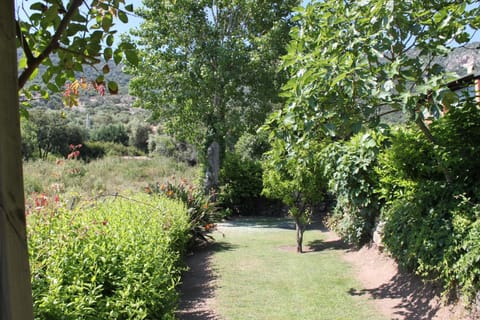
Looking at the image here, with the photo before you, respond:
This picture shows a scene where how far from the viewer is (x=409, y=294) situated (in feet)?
19.7

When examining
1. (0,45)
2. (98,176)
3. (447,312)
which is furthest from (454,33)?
(98,176)

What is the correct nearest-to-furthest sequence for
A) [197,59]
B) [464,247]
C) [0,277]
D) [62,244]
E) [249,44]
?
[0,277]
[62,244]
[464,247]
[197,59]
[249,44]

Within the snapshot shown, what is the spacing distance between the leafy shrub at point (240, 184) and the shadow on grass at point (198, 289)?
301 inches

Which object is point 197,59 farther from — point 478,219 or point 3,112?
point 3,112

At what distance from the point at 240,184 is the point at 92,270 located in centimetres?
1419

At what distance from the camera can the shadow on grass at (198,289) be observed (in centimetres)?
565

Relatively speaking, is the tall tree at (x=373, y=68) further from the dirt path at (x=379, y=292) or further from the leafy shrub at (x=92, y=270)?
the dirt path at (x=379, y=292)

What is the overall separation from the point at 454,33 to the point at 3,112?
4.97 m

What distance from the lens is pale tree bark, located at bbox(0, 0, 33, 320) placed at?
89 cm

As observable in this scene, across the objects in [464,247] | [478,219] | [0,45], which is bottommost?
[464,247]

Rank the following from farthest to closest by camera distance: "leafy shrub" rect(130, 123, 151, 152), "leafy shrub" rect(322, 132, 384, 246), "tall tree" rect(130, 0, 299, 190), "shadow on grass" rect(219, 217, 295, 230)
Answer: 1. "leafy shrub" rect(130, 123, 151, 152)
2. "tall tree" rect(130, 0, 299, 190)
3. "shadow on grass" rect(219, 217, 295, 230)
4. "leafy shrub" rect(322, 132, 384, 246)

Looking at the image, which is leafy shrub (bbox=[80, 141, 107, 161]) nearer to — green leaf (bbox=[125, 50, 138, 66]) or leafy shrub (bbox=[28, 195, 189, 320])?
leafy shrub (bbox=[28, 195, 189, 320])

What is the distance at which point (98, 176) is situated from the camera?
57.9 ft

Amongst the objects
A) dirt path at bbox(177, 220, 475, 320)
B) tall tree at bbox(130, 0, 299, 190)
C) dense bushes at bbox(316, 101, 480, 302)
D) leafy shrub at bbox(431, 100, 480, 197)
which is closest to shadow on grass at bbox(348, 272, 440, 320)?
dirt path at bbox(177, 220, 475, 320)
